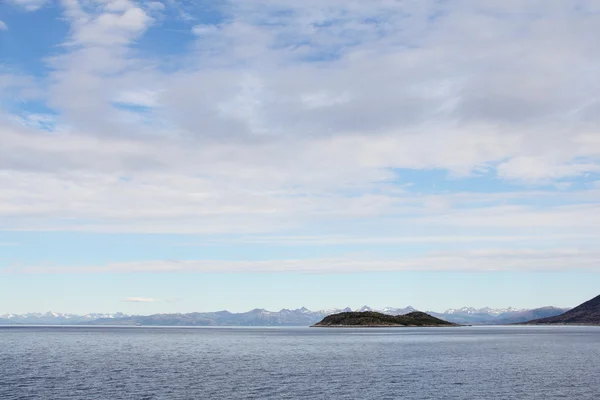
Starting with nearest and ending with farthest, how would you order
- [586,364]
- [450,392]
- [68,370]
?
[450,392] < [68,370] < [586,364]

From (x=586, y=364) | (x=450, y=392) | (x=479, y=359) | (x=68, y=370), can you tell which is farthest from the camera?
(x=479, y=359)

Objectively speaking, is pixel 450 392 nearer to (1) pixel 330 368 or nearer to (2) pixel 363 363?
(1) pixel 330 368

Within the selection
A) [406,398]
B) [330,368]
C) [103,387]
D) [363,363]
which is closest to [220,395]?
[103,387]

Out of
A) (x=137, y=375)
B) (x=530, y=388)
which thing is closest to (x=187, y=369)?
(x=137, y=375)

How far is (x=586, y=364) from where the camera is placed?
153 m

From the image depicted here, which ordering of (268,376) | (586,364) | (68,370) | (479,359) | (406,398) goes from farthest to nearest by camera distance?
(479,359), (586,364), (68,370), (268,376), (406,398)

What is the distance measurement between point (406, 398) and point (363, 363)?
213ft

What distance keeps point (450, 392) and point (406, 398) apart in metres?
10.5

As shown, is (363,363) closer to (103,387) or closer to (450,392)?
(450,392)

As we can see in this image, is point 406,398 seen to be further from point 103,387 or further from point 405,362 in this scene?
point 405,362

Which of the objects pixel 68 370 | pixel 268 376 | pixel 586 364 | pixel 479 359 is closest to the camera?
pixel 268 376

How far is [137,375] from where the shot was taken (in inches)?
4953

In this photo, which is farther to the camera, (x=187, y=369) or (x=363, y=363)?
(x=363, y=363)

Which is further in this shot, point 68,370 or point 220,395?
point 68,370
